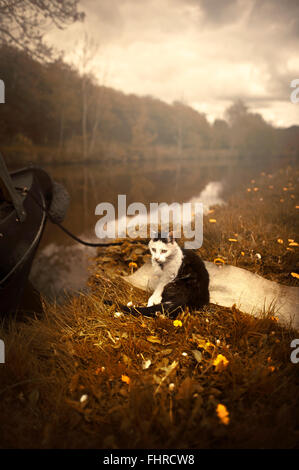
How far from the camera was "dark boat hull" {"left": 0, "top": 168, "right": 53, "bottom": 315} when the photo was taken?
324cm

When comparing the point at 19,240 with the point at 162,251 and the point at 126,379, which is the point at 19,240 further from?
the point at 126,379

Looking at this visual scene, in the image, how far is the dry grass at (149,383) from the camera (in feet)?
5.44

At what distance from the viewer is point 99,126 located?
1247 inches

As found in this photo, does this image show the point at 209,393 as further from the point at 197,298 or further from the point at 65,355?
the point at 65,355

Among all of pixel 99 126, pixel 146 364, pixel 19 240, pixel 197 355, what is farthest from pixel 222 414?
pixel 99 126

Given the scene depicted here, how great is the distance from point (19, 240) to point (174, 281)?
2480 millimetres

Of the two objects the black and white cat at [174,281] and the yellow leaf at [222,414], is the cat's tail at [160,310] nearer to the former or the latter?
the black and white cat at [174,281]

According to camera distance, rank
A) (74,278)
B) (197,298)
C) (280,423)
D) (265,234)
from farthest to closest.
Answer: (74,278)
(265,234)
(197,298)
(280,423)

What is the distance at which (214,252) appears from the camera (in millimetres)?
4188

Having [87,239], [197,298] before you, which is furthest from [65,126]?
[197,298]

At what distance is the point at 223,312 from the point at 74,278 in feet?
10.8

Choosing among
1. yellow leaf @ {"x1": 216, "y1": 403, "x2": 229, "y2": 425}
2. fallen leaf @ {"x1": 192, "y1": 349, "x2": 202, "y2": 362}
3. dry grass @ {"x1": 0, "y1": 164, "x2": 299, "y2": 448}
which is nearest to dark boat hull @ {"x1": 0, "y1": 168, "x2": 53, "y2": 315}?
dry grass @ {"x1": 0, "y1": 164, "x2": 299, "y2": 448}

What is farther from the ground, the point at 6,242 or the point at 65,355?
the point at 6,242

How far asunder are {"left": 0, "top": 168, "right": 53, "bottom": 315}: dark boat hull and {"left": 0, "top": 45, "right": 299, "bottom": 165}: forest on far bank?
5478 mm
